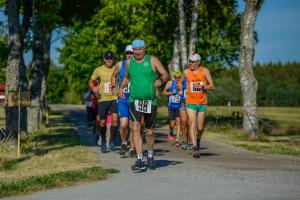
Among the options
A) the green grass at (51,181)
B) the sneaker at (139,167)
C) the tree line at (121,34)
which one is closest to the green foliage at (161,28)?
the tree line at (121,34)

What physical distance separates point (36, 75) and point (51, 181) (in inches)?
711

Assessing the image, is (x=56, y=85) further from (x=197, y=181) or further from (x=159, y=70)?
(x=197, y=181)

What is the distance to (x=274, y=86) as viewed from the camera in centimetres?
9569

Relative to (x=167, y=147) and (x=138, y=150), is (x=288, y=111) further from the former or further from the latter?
(x=138, y=150)

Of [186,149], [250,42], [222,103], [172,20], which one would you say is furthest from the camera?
[222,103]

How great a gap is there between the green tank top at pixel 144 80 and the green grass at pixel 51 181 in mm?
1399

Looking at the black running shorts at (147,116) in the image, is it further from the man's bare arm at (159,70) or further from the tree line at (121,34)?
the tree line at (121,34)

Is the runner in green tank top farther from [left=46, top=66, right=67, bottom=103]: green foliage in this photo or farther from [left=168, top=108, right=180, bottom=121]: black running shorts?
[left=46, top=66, right=67, bottom=103]: green foliage

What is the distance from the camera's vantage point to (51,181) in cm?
1067

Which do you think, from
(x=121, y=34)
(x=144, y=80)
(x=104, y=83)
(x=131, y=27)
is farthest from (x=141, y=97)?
(x=121, y=34)

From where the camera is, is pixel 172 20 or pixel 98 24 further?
pixel 98 24

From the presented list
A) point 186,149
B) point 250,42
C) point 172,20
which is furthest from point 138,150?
point 172,20

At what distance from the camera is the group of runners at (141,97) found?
40.9 feet

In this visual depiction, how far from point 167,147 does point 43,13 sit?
4.83m
